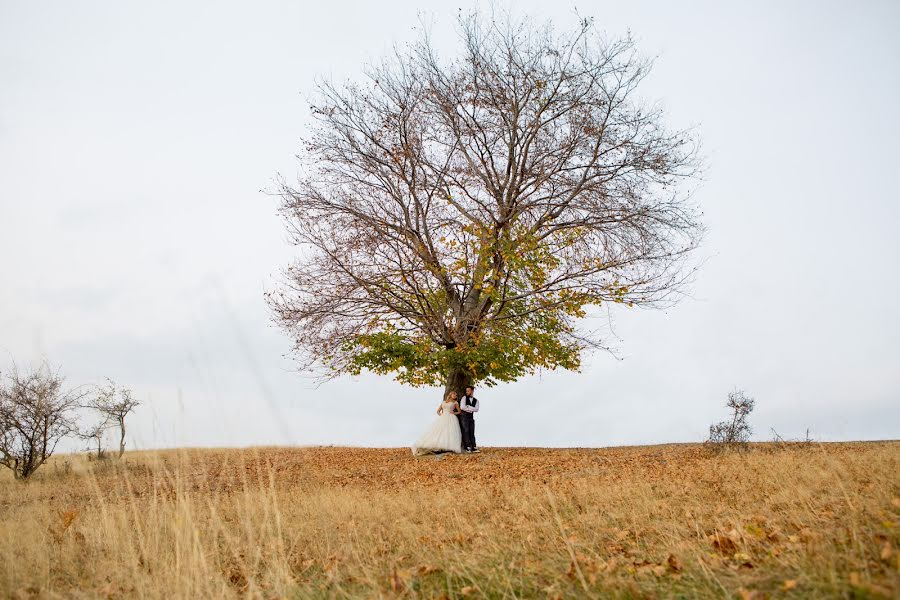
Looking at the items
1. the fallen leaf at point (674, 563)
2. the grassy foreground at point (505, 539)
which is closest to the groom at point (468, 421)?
the grassy foreground at point (505, 539)

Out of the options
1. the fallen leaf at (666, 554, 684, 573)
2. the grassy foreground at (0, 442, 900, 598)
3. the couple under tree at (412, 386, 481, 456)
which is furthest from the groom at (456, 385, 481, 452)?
the fallen leaf at (666, 554, 684, 573)

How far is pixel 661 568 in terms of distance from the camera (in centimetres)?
508

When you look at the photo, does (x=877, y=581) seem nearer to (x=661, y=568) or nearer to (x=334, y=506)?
(x=661, y=568)

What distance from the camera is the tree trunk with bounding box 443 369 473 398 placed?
20.6 m

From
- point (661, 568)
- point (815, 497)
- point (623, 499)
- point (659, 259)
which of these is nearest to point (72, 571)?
point (661, 568)

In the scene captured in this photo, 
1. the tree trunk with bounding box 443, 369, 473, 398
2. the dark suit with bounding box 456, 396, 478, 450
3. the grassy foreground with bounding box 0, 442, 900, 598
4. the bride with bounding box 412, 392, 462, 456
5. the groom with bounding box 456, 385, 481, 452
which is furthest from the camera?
the tree trunk with bounding box 443, 369, 473, 398

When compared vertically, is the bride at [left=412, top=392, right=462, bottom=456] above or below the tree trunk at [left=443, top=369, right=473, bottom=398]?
below

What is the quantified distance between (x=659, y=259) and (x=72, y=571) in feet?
52.7

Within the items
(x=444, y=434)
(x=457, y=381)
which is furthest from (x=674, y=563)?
(x=457, y=381)

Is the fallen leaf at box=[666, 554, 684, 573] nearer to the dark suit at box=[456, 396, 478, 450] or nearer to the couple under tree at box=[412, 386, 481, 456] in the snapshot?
the couple under tree at box=[412, 386, 481, 456]

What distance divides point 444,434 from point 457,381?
1870 mm

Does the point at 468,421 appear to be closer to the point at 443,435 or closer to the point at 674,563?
the point at 443,435

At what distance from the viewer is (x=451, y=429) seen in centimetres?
1955

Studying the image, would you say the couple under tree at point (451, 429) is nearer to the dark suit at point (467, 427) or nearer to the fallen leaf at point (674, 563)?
the dark suit at point (467, 427)
